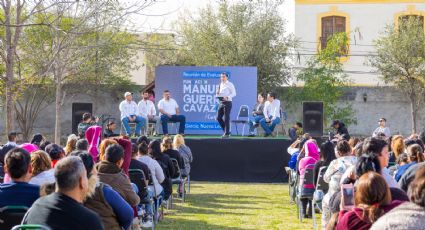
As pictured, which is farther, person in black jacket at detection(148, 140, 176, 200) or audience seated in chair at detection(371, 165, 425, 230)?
person in black jacket at detection(148, 140, 176, 200)

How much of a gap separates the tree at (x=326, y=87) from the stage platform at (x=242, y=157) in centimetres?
1287

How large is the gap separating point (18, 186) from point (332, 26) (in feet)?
121

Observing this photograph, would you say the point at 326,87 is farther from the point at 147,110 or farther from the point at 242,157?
the point at 242,157

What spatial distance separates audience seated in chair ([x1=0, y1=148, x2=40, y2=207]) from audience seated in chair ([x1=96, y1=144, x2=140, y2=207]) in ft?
4.66

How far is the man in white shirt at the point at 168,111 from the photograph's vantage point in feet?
71.7

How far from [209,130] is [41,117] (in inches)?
521

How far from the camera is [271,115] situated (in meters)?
21.6

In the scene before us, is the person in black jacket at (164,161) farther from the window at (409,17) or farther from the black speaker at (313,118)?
the window at (409,17)

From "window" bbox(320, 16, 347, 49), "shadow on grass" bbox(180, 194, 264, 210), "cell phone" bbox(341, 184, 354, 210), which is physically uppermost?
"window" bbox(320, 16, 347, 49)

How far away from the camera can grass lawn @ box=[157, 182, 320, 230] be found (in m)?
12.4

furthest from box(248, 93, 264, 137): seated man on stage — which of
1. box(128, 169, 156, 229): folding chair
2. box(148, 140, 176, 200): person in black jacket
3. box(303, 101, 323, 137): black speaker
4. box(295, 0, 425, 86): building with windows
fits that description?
box(295, 0, 425, 86): building with windows

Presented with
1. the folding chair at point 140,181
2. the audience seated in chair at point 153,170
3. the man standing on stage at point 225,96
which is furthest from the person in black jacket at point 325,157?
the man standing on stage at point 225,96

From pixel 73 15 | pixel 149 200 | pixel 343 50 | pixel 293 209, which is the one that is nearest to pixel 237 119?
pixel 73 15

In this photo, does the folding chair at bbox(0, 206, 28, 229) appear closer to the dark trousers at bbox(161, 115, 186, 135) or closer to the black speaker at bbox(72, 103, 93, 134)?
the dark trousers at bbox(161, 115, 186, 135)
